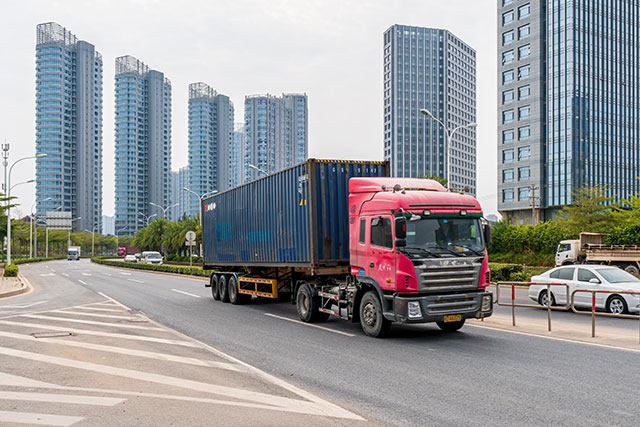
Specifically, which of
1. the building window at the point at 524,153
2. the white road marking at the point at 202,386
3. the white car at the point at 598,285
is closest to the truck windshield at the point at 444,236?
the white road marking at the point at 202,386

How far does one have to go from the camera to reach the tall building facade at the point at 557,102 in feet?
267

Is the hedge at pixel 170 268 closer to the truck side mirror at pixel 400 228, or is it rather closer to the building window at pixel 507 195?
the truck side mirror at pixel 400 228

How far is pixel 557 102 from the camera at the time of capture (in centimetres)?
8119

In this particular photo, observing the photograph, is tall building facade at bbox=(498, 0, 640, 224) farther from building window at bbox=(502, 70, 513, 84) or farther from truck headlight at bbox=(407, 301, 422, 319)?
truck headlight at bbox=(407, 301, 422, 319)

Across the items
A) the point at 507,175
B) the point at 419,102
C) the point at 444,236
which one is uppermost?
the point at 419,102

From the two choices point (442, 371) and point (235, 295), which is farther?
point (235, 295)

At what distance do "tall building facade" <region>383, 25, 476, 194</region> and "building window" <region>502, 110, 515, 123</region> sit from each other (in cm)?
8595

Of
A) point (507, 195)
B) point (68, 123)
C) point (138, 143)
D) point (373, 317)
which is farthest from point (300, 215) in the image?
point (138, 143)

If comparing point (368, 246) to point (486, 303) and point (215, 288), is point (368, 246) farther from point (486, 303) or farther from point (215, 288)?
point (215, 288)

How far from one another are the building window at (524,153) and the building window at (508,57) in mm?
13930

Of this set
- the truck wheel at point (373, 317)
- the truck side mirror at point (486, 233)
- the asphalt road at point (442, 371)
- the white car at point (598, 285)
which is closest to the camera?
the asphalt road at point (442, 371)

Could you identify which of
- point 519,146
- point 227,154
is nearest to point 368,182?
point 519,146

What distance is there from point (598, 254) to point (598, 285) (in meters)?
13.7

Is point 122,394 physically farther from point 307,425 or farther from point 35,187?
point 35,187
